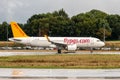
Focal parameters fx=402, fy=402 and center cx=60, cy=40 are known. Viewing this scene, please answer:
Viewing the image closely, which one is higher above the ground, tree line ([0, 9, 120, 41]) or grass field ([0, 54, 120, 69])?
tree line ([0, 9, 120, 41])

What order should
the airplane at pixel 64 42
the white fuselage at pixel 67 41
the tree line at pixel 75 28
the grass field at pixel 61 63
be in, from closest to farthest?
the grass field at pixel 61 63, the airplane at pixel 64 42, the white fuselage at pixel 67 41, the tree line at pixel 75 28

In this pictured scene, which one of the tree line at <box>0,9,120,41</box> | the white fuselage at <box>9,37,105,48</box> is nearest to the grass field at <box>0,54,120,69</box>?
the white fuselage at <box>9,37,105,48</box>

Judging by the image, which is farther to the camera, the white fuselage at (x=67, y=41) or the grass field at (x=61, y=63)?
the white fuselage at (x=67, y=41)

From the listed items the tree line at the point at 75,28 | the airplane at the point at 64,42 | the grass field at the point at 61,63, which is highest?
the tree line at the point at 75,28

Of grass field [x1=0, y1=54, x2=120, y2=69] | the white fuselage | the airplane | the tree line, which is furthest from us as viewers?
the tree line

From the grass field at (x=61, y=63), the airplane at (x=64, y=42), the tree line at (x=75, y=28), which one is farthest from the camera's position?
the tree line at (x=75, y=28)

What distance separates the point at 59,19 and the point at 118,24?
72.3 feet

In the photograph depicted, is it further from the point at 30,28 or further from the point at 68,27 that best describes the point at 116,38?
the point at 30,28

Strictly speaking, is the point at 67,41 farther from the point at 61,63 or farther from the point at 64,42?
the point at 61,63

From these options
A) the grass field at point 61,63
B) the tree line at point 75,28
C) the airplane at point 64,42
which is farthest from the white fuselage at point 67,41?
the tree line at point 75,28

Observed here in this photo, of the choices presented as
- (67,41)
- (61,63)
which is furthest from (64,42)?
(61,63)

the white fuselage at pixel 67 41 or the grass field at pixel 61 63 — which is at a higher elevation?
the white fuselage at pixel 67 41

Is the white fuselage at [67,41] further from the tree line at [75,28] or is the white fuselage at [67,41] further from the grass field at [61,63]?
the tree line at [75,28]

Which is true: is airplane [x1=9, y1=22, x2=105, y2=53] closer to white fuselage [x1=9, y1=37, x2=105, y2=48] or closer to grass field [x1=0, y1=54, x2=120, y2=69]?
white fuselage [x1=9, y1=37, x2=105, y2=48]
